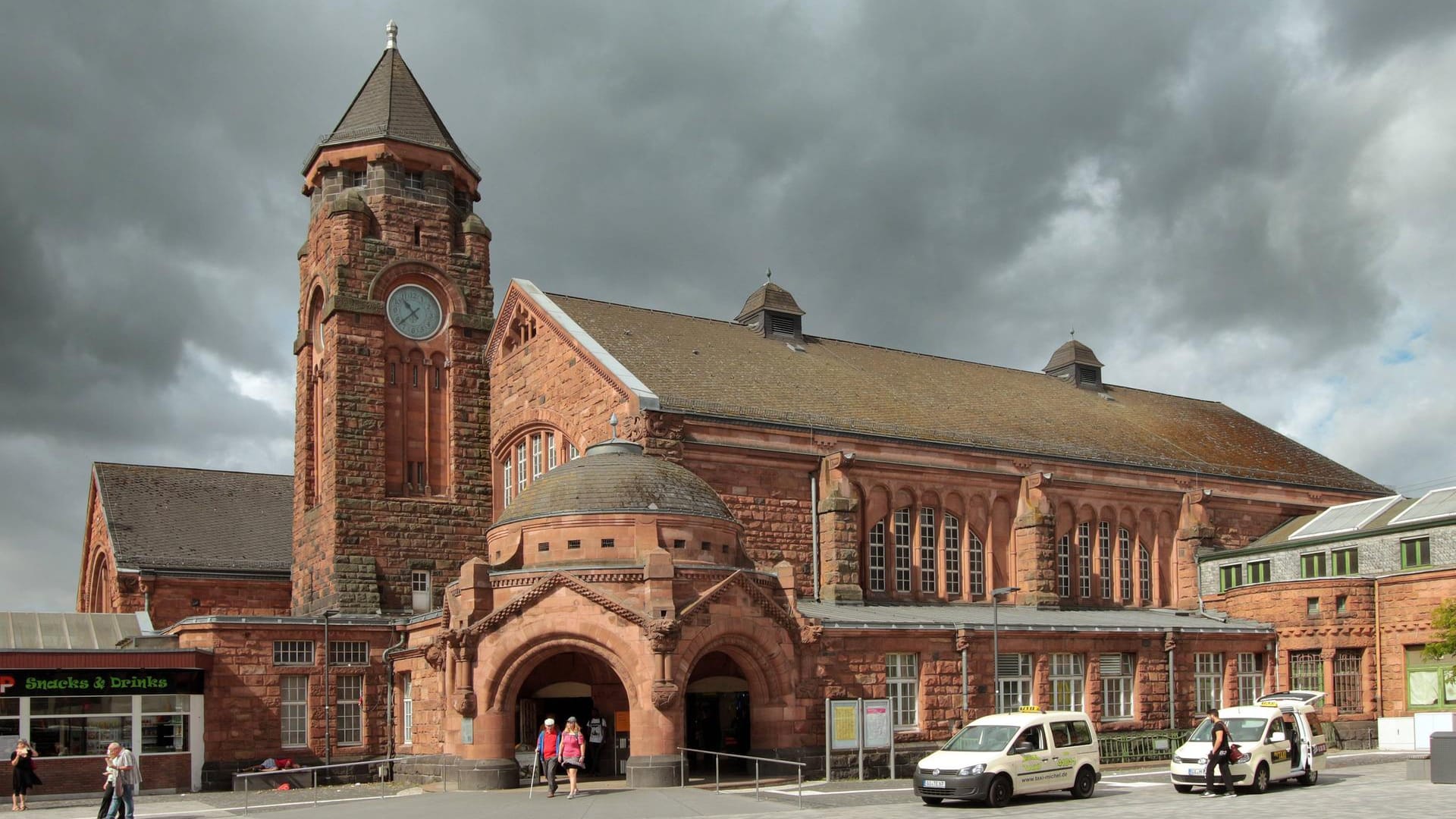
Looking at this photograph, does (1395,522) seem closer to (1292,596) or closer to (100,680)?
(1292,596)

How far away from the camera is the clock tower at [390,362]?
43.8 metres

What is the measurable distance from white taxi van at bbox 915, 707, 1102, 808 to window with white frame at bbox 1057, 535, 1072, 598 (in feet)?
57.9

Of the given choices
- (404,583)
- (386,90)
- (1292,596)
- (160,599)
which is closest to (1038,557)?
(1292,596)

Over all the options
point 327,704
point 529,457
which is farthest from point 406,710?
point 529,457

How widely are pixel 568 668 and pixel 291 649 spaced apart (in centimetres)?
878

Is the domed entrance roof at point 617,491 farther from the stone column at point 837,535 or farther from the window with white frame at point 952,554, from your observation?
the window with white frame at point 952,554

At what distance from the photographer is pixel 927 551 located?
142 feet

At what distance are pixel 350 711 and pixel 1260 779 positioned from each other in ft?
77.7

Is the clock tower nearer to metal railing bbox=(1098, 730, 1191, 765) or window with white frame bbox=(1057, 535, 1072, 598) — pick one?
window with white frame bbox=(1057, 535, 1072, 598)

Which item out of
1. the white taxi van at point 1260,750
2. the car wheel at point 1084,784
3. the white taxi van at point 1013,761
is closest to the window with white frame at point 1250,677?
the white taxi van at point 1260,750

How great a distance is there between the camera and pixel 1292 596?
4422 cm

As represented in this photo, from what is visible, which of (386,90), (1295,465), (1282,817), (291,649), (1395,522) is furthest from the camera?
(1295,465)

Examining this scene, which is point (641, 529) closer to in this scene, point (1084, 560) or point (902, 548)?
point (902, 548)

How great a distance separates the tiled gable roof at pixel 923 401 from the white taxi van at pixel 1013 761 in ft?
46.2
